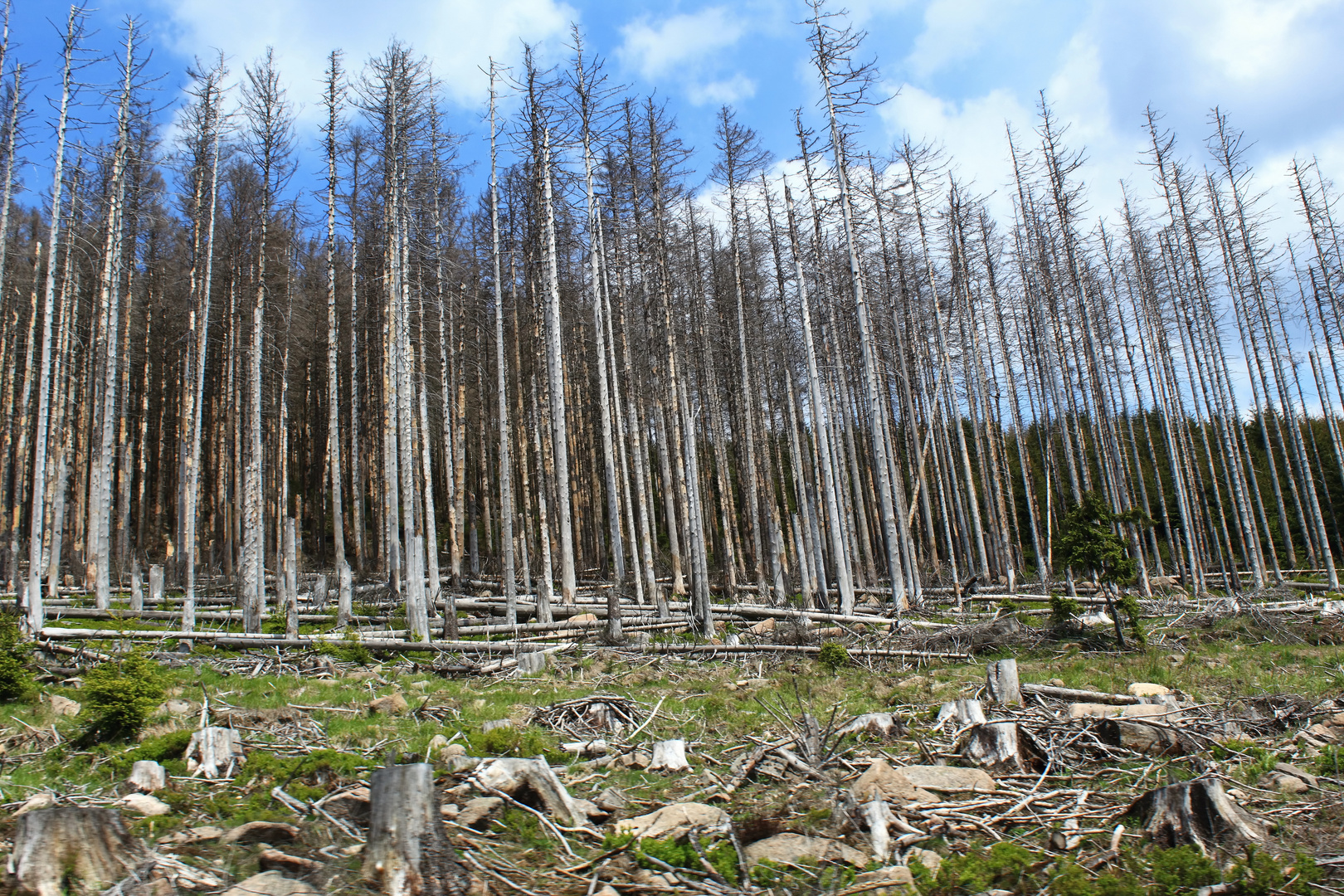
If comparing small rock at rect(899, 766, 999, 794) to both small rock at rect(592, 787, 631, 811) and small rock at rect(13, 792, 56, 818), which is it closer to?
small rock at rect(592, 787, 631, 811)

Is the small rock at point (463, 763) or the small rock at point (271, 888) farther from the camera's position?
→ the small rock at point (463, 763)

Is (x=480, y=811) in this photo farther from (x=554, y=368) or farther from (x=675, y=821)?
(x=554, y=368)

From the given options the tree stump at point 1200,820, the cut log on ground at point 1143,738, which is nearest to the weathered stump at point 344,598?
the cut log on ground at point 1143,738

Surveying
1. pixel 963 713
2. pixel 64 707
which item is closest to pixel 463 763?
pixel 963 713

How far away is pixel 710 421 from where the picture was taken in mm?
21375

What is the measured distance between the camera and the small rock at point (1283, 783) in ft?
13.3

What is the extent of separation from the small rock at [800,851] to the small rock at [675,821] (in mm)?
262

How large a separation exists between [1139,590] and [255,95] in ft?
75.4

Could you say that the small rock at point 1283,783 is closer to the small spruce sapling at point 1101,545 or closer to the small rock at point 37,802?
the small spruce sapling at point 1101,545

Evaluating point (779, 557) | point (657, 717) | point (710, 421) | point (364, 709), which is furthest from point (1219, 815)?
point (710, 421)

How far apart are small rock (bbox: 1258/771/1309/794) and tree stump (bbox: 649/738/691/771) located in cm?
367

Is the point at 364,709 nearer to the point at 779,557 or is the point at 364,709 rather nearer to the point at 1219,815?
the point at 1219,815

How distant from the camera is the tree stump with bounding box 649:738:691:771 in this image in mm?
5227

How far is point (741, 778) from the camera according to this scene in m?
4.86
